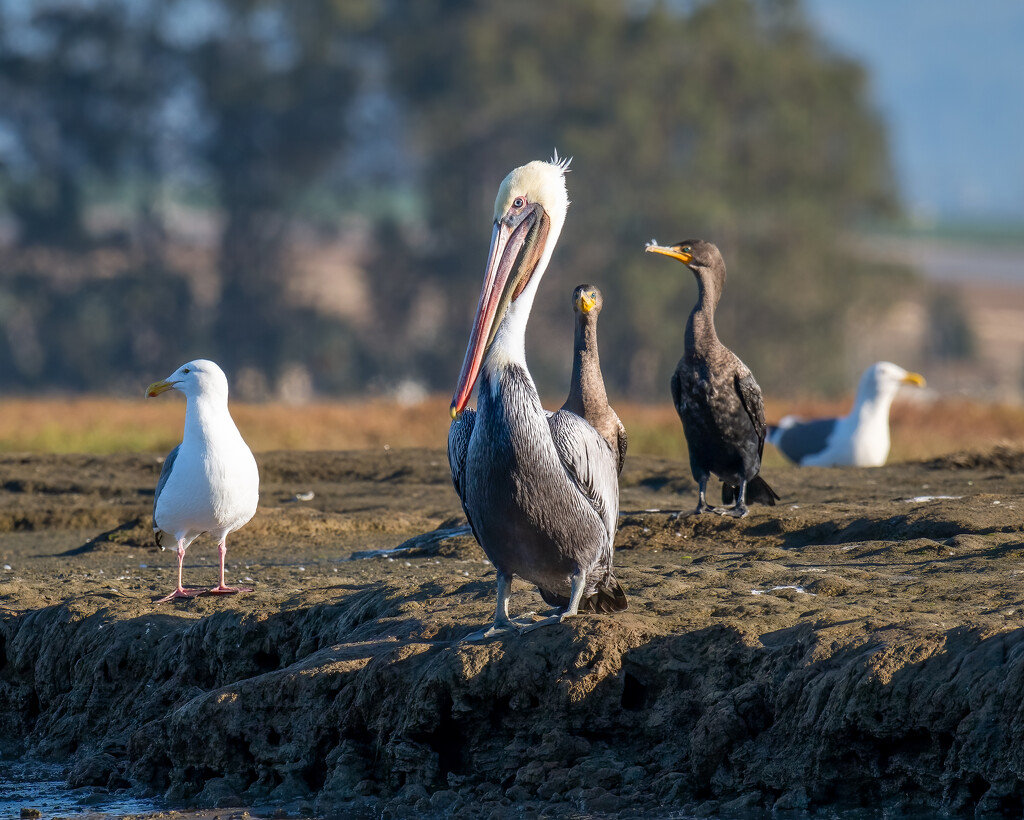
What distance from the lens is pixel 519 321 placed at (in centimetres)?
625

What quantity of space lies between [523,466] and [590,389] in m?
2.79

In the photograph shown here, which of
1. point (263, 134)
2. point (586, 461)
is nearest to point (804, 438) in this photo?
point (586, 461)

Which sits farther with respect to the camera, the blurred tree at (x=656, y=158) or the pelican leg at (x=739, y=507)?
the blurred tree at (x=656, y=158)

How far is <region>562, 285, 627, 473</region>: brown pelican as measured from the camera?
8.62 metres

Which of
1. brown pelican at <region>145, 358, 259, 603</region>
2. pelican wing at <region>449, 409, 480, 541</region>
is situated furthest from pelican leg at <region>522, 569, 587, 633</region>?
brown pelican at <region>145, 358, 259, 603</region>

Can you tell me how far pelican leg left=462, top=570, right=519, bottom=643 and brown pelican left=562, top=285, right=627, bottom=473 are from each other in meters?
2.28

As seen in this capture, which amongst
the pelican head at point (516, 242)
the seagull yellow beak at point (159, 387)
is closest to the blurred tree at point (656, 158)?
the seagull yellow beak at point (159, 387)

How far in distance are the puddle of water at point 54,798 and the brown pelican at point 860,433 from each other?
8.24 m

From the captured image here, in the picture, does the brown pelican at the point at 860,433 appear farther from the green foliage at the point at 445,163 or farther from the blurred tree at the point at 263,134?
the blurred tree at the point at 263,134

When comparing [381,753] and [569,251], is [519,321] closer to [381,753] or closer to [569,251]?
[381,753]

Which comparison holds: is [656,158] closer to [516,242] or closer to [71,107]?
[71,107]

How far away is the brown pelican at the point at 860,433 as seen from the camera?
44.6 feet

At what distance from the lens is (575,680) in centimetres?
588

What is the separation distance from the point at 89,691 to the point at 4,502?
15.4ft
